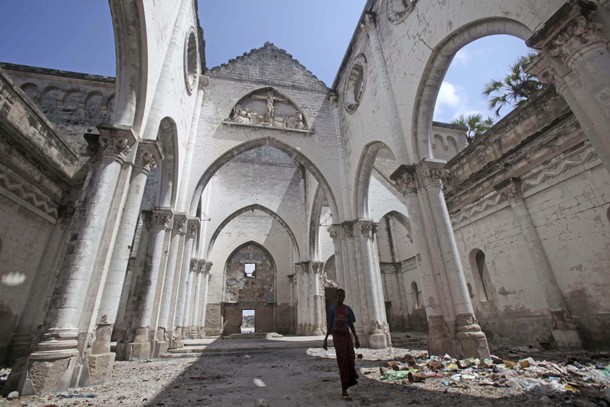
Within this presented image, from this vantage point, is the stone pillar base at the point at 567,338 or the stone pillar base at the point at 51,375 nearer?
the stone pillar base at the point at 51,375

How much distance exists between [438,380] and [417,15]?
25.8ft

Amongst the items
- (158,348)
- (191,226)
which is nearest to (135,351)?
(158,348)

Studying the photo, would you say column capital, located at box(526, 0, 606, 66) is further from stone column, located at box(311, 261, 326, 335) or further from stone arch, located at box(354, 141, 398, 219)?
stone column, located at box(311, 261, 326, 335)

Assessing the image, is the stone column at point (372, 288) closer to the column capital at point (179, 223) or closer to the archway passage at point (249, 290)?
the column capital at point (179, 223)

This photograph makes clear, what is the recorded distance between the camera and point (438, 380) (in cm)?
401

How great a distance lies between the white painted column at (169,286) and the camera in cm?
841

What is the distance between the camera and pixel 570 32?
331cm

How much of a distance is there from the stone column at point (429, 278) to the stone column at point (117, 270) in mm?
5622

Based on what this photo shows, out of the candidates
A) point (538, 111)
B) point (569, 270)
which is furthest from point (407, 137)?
point (569, 270)

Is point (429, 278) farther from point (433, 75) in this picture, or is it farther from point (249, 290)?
point (249, 290)

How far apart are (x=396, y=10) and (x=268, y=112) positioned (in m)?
6.19

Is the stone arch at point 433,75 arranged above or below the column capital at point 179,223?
above

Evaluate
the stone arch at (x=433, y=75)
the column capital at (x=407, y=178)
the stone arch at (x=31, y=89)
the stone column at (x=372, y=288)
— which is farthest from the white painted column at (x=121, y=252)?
the stone arch at (x=31, y=89)

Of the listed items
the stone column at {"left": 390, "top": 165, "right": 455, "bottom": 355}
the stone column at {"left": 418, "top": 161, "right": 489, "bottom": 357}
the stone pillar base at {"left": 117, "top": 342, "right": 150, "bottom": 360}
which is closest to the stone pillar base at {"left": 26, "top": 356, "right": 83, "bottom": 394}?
the stone pillar base at {"left": 117, "top": 342, "right": 150, "bottom": 360}
